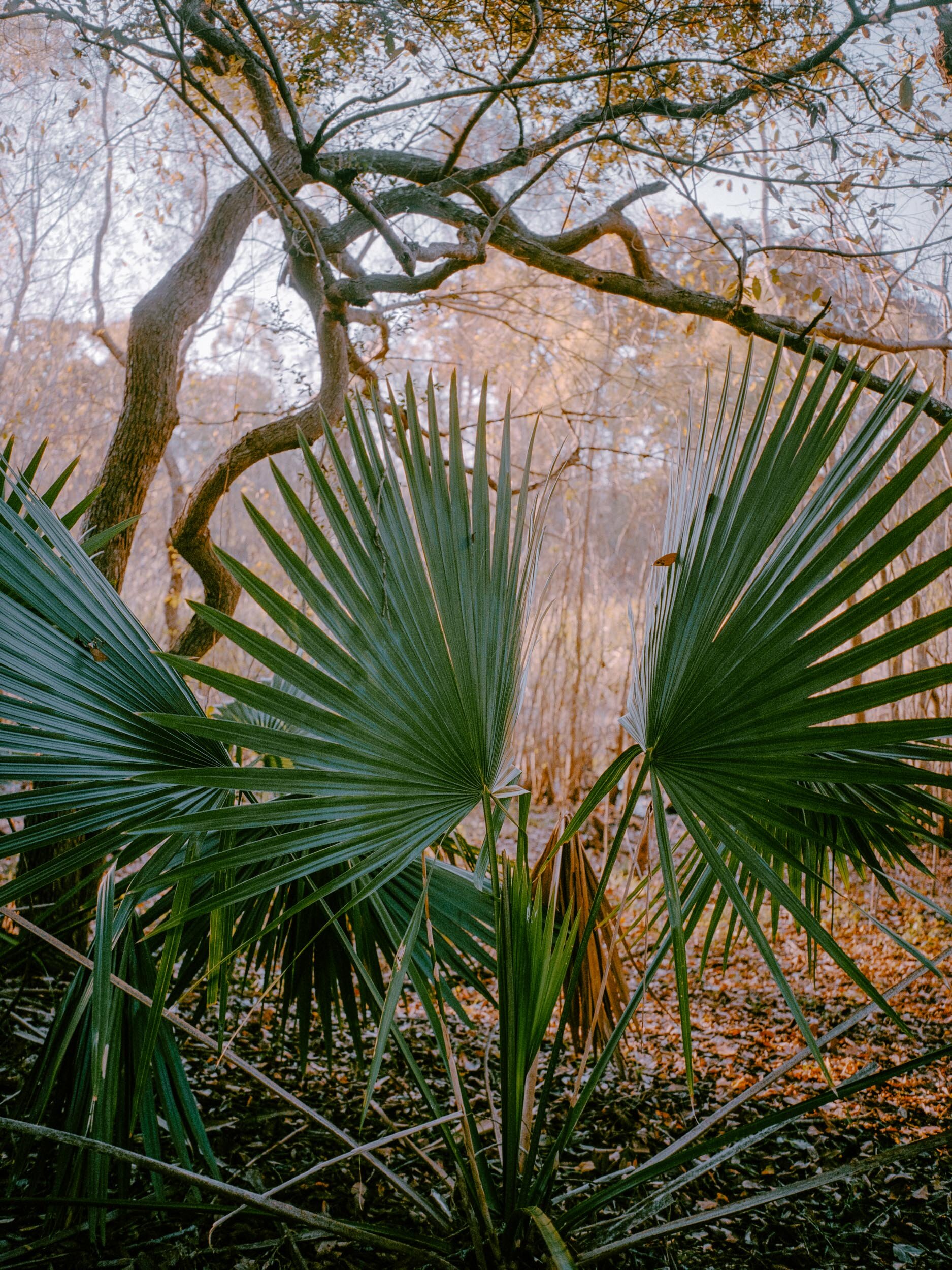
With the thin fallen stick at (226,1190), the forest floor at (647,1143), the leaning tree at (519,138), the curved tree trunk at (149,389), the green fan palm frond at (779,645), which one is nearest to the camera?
the green fan palm frond at (779,645)

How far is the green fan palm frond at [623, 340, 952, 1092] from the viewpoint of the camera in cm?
74

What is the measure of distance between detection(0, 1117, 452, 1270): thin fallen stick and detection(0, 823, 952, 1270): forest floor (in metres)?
0.06

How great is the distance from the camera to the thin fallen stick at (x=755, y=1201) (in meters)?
0.95

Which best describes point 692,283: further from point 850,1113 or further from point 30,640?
point 30,640

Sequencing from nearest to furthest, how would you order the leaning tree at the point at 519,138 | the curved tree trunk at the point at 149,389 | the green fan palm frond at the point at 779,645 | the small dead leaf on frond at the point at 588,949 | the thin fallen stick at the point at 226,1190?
the green fan palm frond at the point at 779,645 → the thin fallen stick at the point at 226,1190 → the small dead leaf on frond at the point at 588,949 → the leaning tree at the point at 519,138 → the curved tree trunk at the point at 149,389

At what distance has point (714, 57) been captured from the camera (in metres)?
2.69

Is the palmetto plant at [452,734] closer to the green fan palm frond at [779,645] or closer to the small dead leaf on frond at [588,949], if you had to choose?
the green fan palm frond at [779,645]

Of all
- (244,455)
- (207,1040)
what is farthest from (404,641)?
(244,455)

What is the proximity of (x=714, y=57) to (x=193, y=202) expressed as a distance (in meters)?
4.00

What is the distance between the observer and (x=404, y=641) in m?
0.98

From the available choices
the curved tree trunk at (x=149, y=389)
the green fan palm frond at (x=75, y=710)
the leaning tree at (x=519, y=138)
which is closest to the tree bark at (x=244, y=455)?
the leaning tree at (x=519, y=138)

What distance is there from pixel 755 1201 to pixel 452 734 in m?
0.71

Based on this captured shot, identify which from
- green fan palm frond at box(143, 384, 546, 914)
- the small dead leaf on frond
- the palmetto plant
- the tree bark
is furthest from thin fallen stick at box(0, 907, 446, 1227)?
the tree bark

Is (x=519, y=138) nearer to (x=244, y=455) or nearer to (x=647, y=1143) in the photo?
(x=244, y=455)
